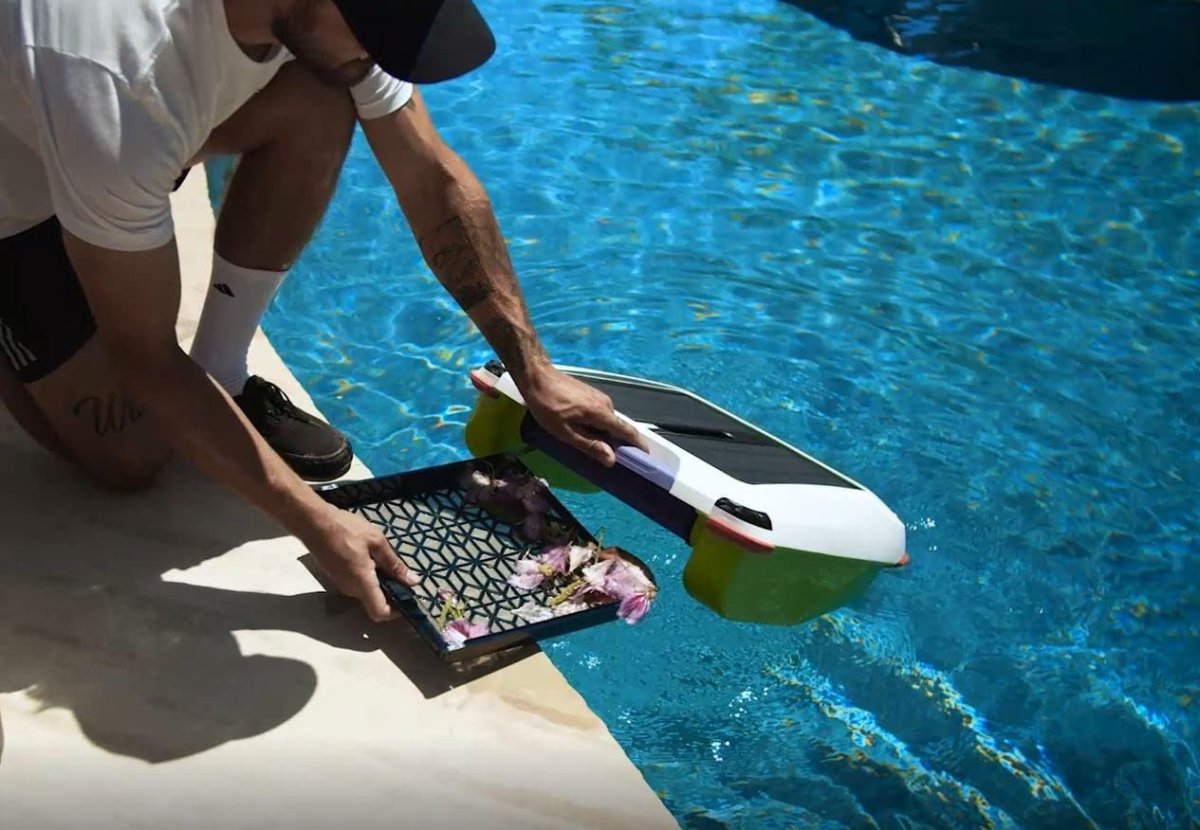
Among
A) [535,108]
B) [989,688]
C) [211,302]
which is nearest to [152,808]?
[211,302]

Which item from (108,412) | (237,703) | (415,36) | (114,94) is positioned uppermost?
(415,36)

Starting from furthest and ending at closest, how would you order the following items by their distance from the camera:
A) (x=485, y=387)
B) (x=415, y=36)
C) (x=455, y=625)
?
(x=485, y=387) < (x=455, y=625) < (x=415, y=36)

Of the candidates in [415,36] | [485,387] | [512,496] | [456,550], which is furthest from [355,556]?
[415,36]

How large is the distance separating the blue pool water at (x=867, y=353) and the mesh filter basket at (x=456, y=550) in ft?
1.43

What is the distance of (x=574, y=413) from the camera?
2.45 m

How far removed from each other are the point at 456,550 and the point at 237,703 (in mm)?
502

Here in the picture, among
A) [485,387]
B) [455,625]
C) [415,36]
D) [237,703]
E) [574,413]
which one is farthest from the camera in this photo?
[485,387]

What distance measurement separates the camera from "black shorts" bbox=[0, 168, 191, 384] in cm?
222

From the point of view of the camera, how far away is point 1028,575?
3152mm

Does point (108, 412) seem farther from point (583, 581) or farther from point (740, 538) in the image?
point (740, 538)

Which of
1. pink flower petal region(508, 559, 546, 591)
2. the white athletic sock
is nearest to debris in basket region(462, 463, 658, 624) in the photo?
pink flower petal region(508, 559, 546, 591)

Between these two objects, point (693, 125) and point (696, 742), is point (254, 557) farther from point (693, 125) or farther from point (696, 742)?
point (693, 125)

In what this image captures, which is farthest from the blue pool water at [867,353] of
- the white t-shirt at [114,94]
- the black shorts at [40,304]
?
the white t-shirt at [114,94]

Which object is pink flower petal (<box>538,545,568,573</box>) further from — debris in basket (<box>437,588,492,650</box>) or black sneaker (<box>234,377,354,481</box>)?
black sneaker (<box>234,377,354,481</box>)
